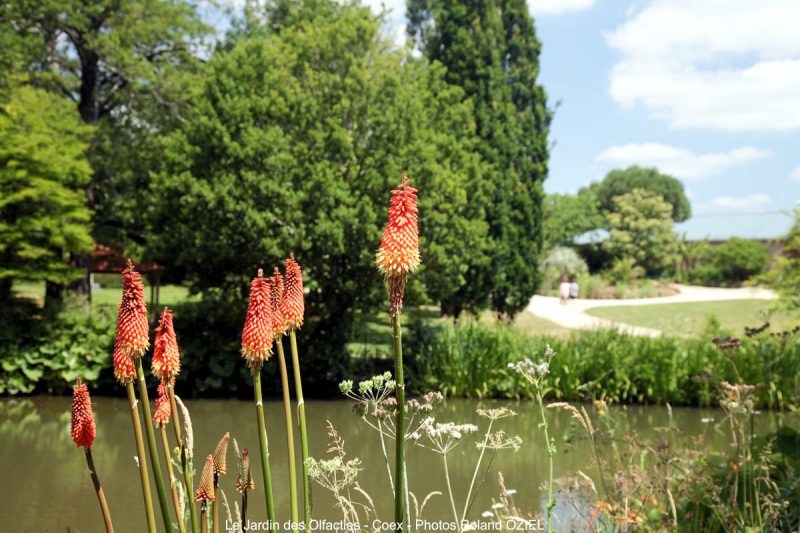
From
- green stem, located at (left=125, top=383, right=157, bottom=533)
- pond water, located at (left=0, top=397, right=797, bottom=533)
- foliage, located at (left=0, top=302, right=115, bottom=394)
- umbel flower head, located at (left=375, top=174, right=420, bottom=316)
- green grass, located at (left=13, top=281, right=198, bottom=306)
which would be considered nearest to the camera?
umbel flower head, located at (left=375, top=174, right=420, bottom=316)

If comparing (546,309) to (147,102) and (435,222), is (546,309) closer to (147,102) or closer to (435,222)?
(435,222)

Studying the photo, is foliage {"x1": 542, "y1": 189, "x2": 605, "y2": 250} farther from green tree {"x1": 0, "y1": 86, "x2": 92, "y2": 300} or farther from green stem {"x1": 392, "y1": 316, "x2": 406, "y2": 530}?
green stem {"x1": 392, "y1": 316, "x2": 406, "y2": 530}

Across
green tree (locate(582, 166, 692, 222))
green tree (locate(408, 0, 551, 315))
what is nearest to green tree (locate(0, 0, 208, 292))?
green tree (locate(408, 0, 551, 315))

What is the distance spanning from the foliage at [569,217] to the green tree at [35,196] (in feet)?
85.4

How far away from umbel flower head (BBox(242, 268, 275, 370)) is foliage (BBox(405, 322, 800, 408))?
9.85 metres

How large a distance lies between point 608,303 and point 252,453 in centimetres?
2238

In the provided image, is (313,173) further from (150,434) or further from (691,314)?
(691,314)

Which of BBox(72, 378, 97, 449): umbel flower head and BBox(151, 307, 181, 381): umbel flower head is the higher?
BBox(151, 307, 181, 381): umbel flower head

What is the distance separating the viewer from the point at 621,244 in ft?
125

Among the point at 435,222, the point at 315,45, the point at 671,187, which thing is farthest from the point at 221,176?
the point at 671,187

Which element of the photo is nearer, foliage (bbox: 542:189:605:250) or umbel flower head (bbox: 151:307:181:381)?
umbel flower head (bbox: 151:307:181:381)

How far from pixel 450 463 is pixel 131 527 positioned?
147 inches

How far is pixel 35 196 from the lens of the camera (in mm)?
12547

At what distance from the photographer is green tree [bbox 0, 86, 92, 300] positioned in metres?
12.4
